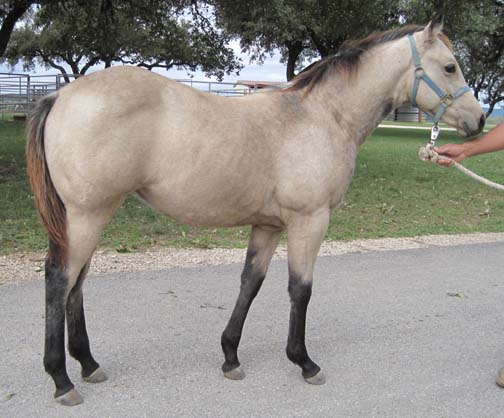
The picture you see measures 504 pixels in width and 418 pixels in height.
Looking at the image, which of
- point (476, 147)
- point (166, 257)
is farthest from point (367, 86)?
point (166, 257)

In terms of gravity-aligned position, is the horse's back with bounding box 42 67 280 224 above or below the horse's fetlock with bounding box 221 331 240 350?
above

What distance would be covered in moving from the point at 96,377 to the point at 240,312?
3.19ft

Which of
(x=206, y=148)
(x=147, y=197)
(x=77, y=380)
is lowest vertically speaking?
(x=77, y=380)

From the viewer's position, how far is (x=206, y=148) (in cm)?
315

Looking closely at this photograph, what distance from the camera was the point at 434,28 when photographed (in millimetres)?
3514

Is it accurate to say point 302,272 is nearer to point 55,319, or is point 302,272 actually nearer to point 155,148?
point 155,148

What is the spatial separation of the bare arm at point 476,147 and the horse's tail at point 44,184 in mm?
2345

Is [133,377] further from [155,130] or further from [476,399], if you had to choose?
[476,399]

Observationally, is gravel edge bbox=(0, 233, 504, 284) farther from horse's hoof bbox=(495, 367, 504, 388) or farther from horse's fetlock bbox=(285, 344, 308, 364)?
horse's hoof bbox=(495, 367, 504, 388)

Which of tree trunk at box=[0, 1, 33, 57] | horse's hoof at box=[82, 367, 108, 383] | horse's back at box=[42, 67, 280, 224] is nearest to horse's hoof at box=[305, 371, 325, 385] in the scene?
horse's back at box=[42, 67, 280, 224]

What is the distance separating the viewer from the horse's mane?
12.0 feet

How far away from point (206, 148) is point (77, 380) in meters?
1.63

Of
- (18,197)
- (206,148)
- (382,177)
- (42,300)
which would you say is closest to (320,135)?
(206,148)

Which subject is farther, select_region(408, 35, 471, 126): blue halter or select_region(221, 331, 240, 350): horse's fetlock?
select_region(221, 331, 240, 350): horse's fetlock
